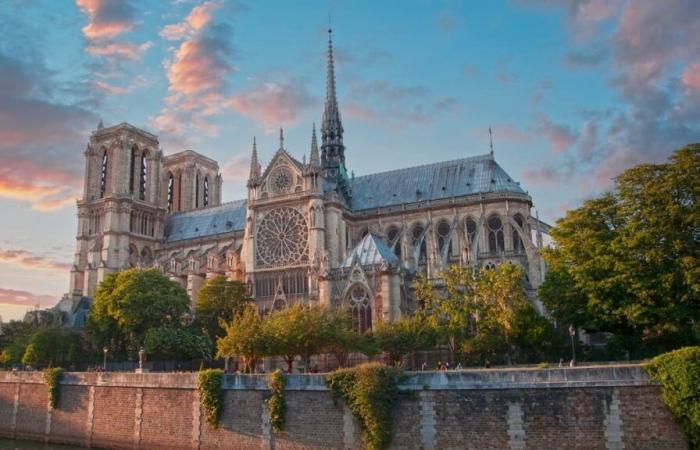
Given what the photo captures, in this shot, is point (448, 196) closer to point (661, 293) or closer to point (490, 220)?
point (490, 220)

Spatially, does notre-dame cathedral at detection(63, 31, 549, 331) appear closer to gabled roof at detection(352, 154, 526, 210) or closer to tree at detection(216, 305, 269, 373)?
gabled roof at detection(352, 154, 526, 210)

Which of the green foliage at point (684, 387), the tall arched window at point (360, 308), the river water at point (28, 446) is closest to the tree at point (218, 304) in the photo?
the tall arched window at point (360, 308)

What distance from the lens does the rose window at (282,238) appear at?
212 feet

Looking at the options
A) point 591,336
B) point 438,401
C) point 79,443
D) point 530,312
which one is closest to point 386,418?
point 438,401

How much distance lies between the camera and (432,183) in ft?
238

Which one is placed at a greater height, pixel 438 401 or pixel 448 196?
pixel 448 196

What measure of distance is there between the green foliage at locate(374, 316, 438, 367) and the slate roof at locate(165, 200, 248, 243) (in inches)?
1690

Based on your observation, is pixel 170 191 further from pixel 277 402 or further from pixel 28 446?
pixel 277 402

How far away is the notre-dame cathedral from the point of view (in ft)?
179

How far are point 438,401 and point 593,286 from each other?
11938 millimetres

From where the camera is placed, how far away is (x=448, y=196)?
6962 cm

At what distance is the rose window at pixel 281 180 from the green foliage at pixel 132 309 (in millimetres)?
16510

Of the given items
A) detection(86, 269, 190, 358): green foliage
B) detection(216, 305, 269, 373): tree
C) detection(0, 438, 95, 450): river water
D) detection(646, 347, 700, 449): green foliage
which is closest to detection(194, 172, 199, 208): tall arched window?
detection(86, 269, 190, 358): green foliage

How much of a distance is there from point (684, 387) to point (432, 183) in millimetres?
49924
